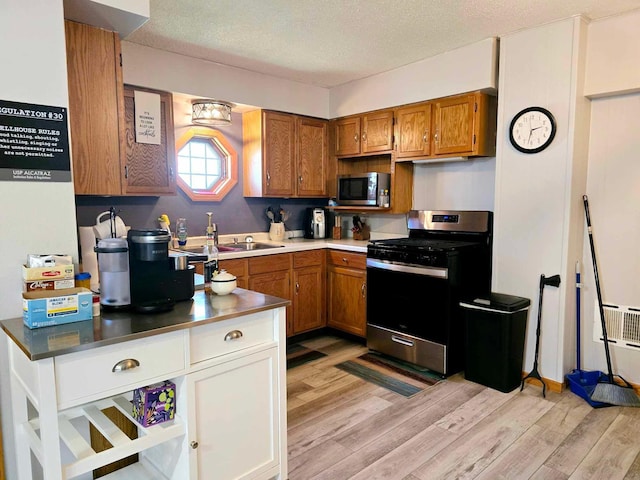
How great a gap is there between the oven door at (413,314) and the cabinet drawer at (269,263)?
73 centimetres

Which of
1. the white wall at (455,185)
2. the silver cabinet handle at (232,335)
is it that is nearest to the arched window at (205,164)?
the white wall at (455,185)

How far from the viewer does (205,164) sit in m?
3.83

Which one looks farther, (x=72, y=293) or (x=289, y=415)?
(x=289, y=415)

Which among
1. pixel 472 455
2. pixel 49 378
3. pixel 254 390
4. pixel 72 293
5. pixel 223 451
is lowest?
pixel 472 455

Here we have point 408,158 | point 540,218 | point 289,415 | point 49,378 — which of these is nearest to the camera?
point 49,378

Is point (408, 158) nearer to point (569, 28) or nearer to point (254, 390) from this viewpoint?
point (569, 28)

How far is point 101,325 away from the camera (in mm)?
1520

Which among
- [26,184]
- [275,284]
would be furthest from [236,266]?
[26,184]

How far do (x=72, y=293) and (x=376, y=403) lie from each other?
198cm

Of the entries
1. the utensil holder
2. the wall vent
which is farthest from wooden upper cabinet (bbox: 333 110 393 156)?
the wall vent

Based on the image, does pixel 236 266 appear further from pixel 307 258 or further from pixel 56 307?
pixel 56 307

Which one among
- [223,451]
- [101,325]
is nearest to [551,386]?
[223,451]

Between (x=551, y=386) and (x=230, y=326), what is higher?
(x=230, y=326)

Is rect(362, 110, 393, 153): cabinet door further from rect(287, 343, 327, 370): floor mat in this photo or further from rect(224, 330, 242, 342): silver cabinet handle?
rect(224, 330, 242, 342): silver cabinet handle
